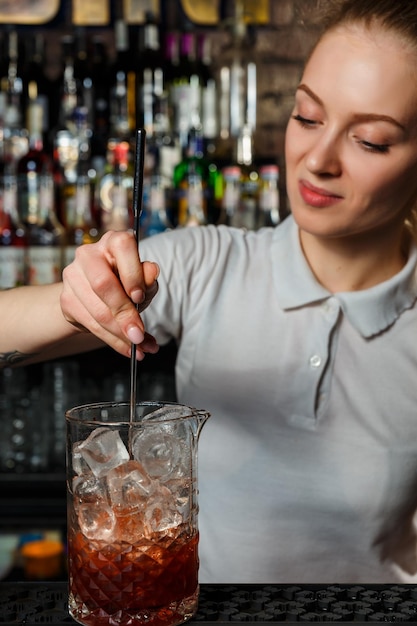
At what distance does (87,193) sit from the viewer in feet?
8.55

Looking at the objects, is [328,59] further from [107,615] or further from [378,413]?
[107,615]

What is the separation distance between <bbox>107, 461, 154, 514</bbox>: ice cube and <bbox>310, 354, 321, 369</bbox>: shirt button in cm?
67

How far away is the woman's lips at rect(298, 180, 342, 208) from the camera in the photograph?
1.32 meters

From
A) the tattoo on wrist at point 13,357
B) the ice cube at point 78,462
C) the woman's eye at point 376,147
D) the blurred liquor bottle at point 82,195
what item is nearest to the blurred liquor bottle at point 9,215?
the blurred liquor bottle at point 82,195

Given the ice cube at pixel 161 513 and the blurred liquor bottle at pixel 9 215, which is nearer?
the ice cube at pixel 161 513

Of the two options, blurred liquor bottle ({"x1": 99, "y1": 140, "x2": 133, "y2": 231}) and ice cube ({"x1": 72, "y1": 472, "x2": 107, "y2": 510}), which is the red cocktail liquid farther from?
blurred liquor bottle ({"x1": 99, "y1": 140, "x2": 133, "y2": 231})

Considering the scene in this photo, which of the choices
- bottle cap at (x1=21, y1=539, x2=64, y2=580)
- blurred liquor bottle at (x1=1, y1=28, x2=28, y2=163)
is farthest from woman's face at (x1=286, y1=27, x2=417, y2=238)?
bottle cap at (x1=21, y1=539, x2=64, y2=580)

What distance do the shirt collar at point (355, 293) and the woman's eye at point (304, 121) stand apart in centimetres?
25

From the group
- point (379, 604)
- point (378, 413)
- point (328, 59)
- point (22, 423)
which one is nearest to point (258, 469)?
point (378, 413)

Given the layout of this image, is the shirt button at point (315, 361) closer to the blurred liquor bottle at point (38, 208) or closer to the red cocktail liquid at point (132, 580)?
the red cocktail liquid at point (132, 580)

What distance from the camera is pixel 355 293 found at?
147 cm

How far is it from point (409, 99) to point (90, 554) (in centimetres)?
81

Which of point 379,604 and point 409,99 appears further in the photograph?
point 409,99

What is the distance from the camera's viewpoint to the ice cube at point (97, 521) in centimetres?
83
